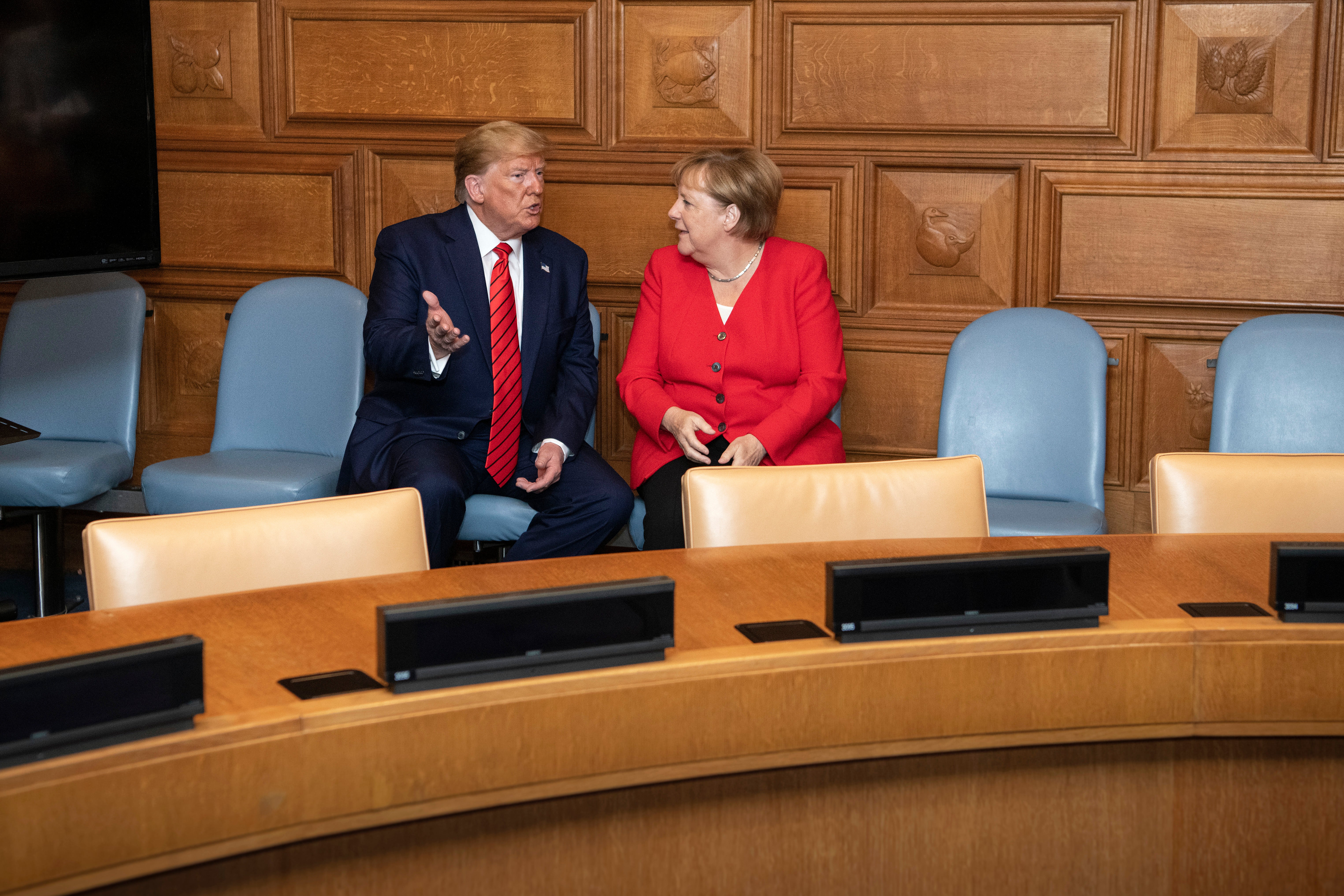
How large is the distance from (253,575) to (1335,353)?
281 cm

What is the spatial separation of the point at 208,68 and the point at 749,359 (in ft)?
7.12

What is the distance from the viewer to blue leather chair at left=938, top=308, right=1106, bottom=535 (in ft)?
11.5

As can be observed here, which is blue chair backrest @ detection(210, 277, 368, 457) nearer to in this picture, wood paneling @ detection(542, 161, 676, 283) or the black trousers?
wood paneling @ detection(542, 161, 676, 283)

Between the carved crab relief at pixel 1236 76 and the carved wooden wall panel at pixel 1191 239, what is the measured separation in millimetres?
179

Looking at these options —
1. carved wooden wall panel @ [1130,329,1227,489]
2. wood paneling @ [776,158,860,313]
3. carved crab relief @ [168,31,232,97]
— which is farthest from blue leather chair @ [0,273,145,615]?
carved wooden wall panel @ [1130,329,1227,489]

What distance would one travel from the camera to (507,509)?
3.47 metres

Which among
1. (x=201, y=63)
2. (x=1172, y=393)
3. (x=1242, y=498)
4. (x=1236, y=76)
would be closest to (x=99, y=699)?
(x=1242, y=498)

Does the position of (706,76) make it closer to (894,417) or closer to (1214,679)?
(894,417)

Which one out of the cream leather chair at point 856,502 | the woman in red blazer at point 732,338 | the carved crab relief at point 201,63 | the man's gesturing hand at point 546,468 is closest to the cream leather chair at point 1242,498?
the cream leather chair at point 856,502

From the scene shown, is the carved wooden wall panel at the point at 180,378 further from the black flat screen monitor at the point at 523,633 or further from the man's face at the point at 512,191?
the black flat screen monitor at the point at 523,633

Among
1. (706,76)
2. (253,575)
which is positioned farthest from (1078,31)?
(253,575)

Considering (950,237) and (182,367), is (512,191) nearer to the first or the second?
(950,237)

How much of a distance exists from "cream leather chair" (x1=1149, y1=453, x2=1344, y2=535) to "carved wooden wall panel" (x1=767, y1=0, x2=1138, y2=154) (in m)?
1.82

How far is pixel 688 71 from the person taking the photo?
4.02 meters
